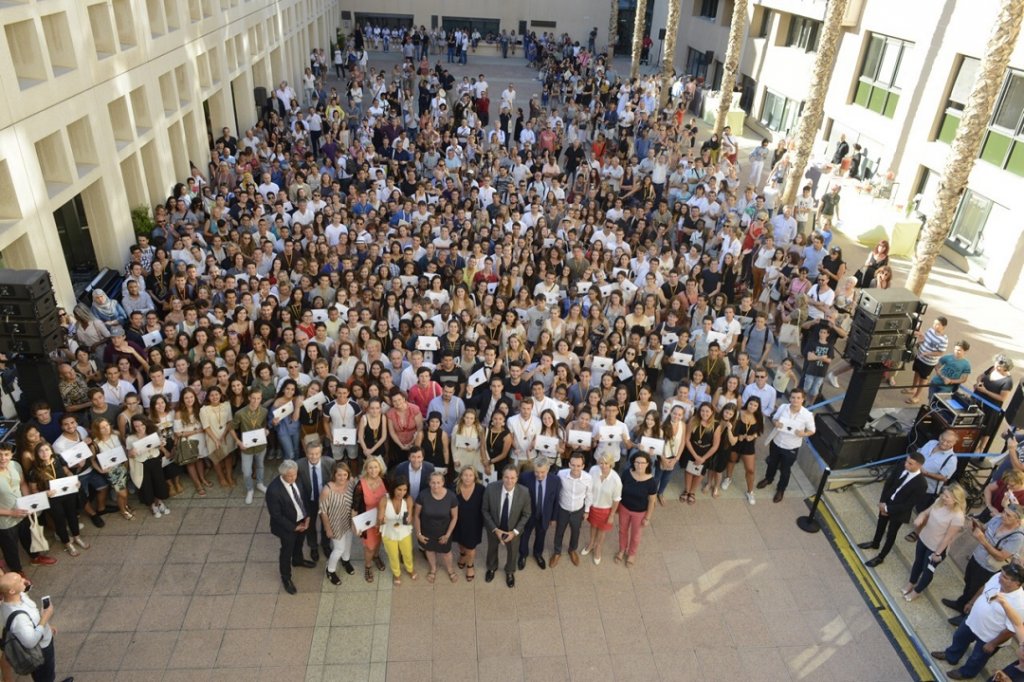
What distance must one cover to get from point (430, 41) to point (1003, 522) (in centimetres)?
4362

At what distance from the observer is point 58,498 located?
8.04m

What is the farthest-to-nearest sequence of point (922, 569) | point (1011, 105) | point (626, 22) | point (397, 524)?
point (626, 22) < point (1011, 105) < point (922, 569) < point (397, 524)

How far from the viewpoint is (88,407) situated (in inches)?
356

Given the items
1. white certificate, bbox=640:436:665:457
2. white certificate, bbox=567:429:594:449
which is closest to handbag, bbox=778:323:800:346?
white certificate, bbox=640:436:665:457

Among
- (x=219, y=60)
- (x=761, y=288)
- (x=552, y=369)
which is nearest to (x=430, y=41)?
(x=219, y=60)

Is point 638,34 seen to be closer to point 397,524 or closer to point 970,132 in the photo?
point 970,132

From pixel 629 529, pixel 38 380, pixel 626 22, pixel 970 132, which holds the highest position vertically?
pixel 970 132

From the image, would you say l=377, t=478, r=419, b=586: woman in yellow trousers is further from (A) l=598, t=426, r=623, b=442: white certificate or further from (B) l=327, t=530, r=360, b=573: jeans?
(A) l=598, t=426, r=623, b=442: white certificate

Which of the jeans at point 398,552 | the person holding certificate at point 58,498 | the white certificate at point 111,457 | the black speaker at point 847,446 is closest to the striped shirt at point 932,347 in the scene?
the black speaker at point 847,446

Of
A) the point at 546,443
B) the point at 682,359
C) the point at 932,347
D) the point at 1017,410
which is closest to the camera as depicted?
the point at 546,443

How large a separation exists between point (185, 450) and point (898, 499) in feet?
27.9

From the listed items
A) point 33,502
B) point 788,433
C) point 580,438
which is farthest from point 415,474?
point 788,433

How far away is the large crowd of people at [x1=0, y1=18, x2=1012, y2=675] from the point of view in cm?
792

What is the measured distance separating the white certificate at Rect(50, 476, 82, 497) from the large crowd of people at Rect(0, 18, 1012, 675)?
0.19m
